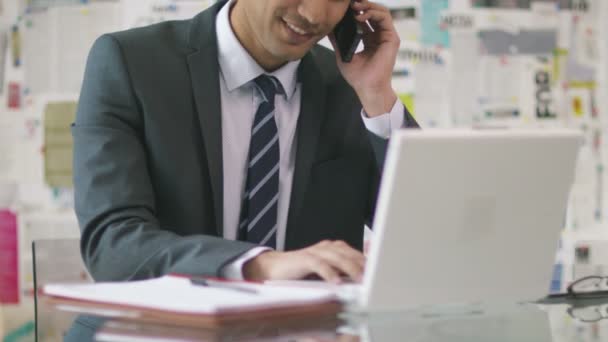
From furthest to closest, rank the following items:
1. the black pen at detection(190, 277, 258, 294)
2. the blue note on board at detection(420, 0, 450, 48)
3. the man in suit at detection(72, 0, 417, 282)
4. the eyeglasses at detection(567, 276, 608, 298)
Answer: the blue note on board at detection(420, 0, 450, 48) < the man in suit at detection(72, 0, 417, 282) < the eyeglasses at detection(567, 276, 608, 298) < the black pen at detection(190, 277, 258, 294)

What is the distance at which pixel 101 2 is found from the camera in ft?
8.46

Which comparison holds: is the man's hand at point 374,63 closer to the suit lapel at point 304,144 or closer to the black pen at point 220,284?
the suit lapel at point 304,144

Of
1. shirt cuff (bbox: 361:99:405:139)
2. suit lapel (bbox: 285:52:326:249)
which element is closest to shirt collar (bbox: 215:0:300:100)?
suit lapel (bbox: 285:52:326:249)

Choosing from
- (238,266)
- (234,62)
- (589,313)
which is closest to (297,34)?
(234,62)

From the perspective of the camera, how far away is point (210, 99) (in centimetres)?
152

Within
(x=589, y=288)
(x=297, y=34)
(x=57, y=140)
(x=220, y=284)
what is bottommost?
(x=57, y=140)

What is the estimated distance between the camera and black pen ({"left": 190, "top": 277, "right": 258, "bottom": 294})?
969 millimetres

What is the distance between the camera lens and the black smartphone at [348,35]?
162 centimetres

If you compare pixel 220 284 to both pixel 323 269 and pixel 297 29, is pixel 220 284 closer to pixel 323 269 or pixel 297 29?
pixel 323 269

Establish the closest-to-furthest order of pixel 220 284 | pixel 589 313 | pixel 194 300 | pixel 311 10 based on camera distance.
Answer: pixel 194 300
pixel 220 284
pixel 589 313
pixel 311 10

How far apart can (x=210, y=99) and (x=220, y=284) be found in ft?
1.89

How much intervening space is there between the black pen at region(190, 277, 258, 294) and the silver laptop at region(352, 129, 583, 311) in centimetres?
12

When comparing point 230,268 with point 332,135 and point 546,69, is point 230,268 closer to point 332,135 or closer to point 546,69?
point 332,135

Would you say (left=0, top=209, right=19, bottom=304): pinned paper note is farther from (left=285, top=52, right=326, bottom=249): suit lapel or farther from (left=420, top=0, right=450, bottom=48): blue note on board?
(left=420, top=0, right=450, bottom=48): blue note on board
